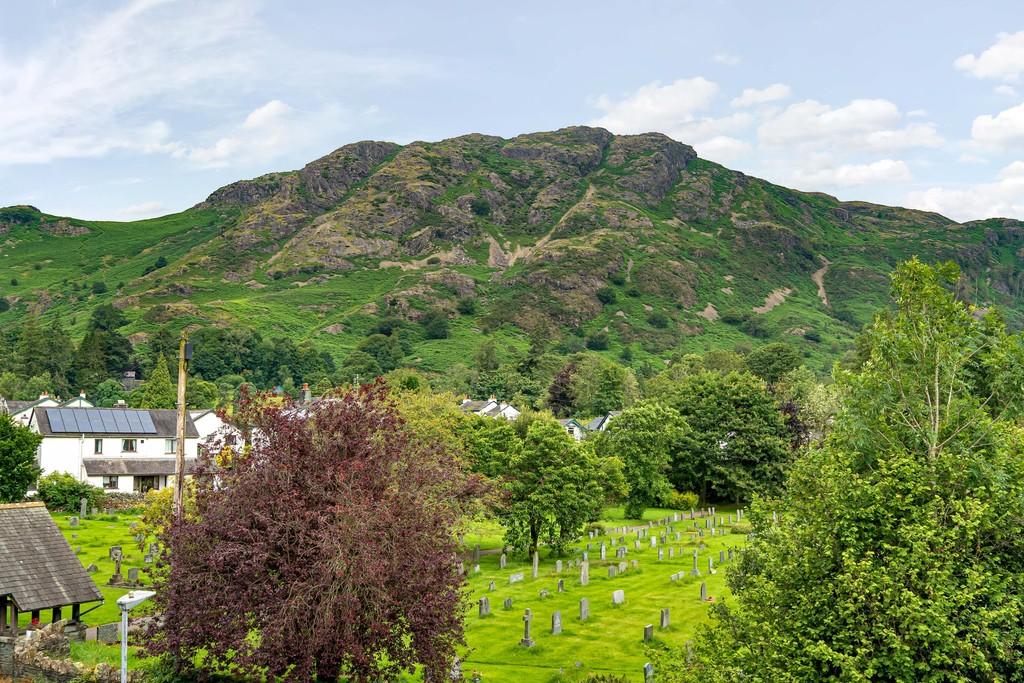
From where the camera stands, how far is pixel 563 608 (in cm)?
3650

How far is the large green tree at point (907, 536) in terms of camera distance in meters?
14.9

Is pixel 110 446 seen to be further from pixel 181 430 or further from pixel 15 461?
pixel 181 430

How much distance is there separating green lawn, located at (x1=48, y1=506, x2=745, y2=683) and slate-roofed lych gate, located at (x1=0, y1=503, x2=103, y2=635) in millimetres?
1802

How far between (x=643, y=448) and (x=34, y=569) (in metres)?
54.1

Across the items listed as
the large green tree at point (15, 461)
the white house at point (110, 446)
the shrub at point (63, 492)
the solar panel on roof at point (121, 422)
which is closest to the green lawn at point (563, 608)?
the large green tree at point (15, 461)

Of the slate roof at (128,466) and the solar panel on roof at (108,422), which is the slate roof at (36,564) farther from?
the solar panel on roof at (108,422)

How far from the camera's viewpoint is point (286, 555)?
18.0 meters

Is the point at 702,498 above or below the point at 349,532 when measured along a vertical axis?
below

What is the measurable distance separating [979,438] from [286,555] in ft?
52.9

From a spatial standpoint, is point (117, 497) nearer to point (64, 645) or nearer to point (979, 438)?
point (64, 645)

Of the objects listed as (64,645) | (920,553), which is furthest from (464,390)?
(920,553)

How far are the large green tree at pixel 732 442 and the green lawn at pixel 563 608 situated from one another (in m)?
18.2

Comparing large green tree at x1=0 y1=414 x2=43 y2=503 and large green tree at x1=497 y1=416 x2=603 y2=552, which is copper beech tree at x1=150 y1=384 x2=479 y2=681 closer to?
large green tree at x1=497 y1=416 x2=603 y2=552

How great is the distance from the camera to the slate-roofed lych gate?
79.0 ft
